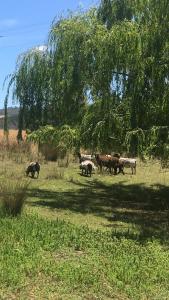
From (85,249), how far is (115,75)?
237 inches

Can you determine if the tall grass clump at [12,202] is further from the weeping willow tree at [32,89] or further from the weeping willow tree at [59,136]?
the weeping willow tree at [32,89]

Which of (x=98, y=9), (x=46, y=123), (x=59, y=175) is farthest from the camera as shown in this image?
(x=59, y=175)

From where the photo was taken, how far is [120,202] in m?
16.7

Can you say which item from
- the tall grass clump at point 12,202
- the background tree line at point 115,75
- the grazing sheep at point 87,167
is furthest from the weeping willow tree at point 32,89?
the tall grass clump at point 12,202

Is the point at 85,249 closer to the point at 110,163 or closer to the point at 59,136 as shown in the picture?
the point at 59,136

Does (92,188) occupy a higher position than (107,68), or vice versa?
(107,68)

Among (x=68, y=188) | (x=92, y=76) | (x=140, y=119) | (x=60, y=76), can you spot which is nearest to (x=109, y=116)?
(x=140, y=119)

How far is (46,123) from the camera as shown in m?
18.8

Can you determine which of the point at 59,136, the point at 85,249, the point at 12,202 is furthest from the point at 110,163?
the point at 85,249

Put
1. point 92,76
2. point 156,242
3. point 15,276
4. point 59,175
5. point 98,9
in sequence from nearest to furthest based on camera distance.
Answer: point 15,276 < point 156,242 < point 92,76 < point 98,9 < point 59,175

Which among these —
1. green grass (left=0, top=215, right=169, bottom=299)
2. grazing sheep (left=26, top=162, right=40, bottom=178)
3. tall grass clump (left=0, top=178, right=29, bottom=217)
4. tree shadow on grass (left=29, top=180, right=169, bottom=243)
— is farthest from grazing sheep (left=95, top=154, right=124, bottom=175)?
green grass (left=0, top=215, right=169, bottom=299)

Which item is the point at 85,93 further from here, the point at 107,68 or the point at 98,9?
the point at 98,9

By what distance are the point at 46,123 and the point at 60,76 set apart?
328 centimetres

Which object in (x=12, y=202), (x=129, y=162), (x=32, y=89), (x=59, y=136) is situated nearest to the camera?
(x=12, y=202)
